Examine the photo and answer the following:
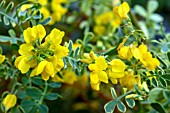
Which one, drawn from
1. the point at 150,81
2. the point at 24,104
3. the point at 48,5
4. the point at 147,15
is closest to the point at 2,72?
the point at 24,104

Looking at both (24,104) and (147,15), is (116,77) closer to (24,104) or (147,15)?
(24,104)

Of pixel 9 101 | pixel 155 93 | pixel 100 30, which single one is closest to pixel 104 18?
pixel 100 30

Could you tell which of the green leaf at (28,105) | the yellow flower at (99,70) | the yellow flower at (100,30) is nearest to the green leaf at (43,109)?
the green leaf at (28,105)

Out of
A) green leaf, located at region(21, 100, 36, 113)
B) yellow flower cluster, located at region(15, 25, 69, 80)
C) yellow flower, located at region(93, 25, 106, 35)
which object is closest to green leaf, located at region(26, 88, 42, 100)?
green leaf, located at region(21, 100, 36, 113)

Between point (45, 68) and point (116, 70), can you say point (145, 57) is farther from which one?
point (45, 68)

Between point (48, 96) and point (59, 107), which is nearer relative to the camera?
point (48, 96)

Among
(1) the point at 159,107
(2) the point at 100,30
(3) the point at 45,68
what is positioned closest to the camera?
(3) the point at 45,68

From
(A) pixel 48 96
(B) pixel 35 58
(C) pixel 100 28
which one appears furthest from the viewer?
(C) pixel 100 28
